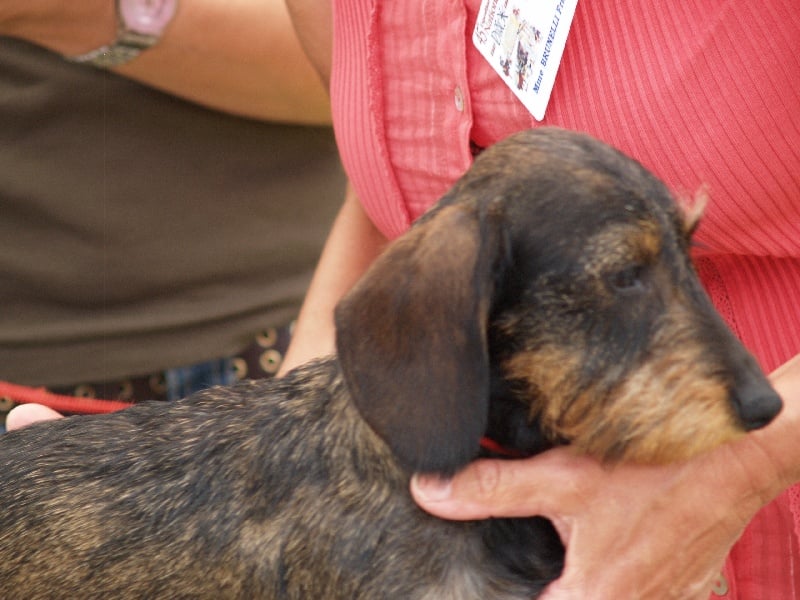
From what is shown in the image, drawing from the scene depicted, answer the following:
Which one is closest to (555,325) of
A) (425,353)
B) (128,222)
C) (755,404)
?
(425,353)

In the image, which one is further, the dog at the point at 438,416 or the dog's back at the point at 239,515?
the dog's back at the point at 239,515

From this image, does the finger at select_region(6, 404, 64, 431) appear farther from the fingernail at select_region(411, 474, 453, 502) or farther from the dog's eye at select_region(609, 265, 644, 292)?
the dog's eye at select_region(609, 265, 644, 292)

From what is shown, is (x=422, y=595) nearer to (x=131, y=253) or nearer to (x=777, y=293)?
(x=777, y=293)

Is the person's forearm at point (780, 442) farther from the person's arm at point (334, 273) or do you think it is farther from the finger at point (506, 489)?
the person's arm at point (334, 273)

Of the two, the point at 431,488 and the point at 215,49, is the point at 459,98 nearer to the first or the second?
the point at 431,488

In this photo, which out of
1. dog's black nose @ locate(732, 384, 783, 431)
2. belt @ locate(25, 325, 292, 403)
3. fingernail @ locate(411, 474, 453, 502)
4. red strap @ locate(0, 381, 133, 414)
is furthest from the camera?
belt @ locate(25, 325, 292, 403)

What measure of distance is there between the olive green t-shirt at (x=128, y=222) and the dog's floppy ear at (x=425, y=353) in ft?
6.37

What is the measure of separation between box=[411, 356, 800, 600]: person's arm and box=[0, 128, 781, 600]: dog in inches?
3.2

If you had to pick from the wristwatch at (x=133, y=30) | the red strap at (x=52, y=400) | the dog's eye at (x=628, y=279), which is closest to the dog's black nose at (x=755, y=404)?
the dog's eye at (x=628, y=279)

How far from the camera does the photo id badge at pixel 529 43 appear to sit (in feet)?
8.04

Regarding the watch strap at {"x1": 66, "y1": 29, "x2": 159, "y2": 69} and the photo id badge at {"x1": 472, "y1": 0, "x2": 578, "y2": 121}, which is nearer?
the photo id badge at {"x1": 472, "y1": 0, "x2": 578, "y2": 121}

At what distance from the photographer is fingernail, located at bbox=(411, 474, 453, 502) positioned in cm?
205

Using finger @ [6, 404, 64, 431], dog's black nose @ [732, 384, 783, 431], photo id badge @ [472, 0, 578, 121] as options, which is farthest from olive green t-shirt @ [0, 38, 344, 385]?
dog's black nose @ [732, 384, 783, 431]

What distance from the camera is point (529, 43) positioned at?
98.4 inches
